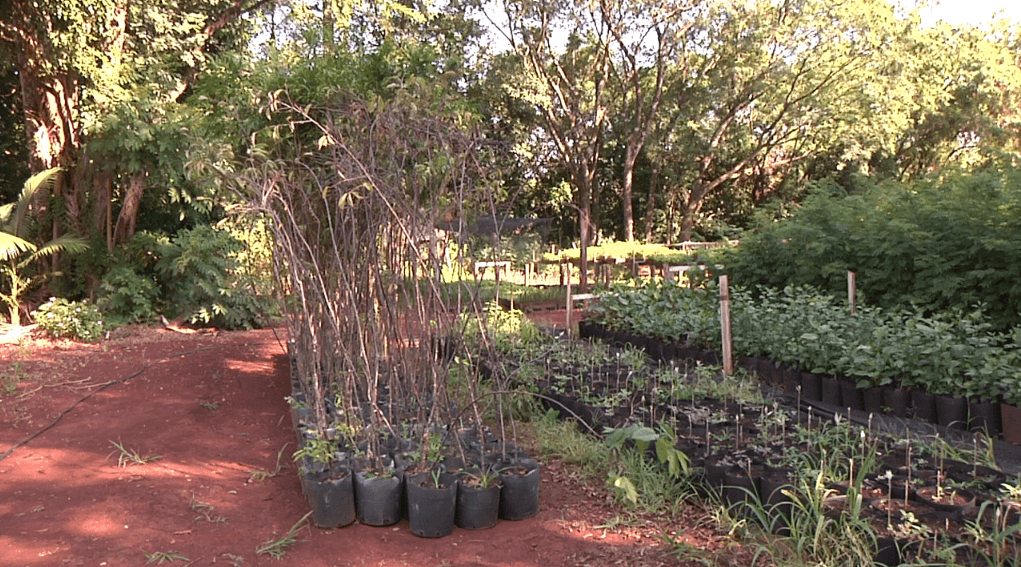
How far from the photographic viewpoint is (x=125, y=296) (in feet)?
29.9

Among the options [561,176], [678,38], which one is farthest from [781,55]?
[561,176]

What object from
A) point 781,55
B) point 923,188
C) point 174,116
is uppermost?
point 781,55

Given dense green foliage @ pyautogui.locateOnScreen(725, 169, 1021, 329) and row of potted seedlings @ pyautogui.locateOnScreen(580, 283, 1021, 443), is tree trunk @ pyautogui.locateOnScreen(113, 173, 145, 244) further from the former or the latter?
dense green foliage @ pyautogui.locateOnScreen(725, 169, 1021, 329)

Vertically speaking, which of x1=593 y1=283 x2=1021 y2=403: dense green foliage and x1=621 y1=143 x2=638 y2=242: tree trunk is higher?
x1=621 y1=143 x2=638 y2=242: tree trunk

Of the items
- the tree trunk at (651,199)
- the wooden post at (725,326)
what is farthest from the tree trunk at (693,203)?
the wooden post at (725,326)

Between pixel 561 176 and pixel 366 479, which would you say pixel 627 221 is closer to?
pixel 561 176

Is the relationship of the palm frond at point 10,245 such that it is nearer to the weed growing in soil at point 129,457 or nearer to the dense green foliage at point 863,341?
the weed growing in soil at point 129,457

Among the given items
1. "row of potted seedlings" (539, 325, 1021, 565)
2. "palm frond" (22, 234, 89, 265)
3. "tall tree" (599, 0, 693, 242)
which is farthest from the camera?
"tall tree" (599, 0, 693, 242)

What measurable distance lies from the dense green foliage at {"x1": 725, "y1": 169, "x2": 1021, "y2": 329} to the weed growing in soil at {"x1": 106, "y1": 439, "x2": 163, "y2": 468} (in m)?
5.73

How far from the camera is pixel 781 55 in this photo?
17.5m

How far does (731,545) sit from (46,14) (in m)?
8.66

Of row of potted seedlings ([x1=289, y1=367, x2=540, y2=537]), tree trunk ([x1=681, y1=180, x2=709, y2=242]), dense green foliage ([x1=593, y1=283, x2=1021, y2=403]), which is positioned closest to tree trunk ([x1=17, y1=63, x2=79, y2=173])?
dense green foliage ([x1=593, y1=283, x2=1021, y2=403])

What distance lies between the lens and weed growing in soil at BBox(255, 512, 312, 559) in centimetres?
280

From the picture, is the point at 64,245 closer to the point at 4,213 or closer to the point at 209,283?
the point at 4,213
